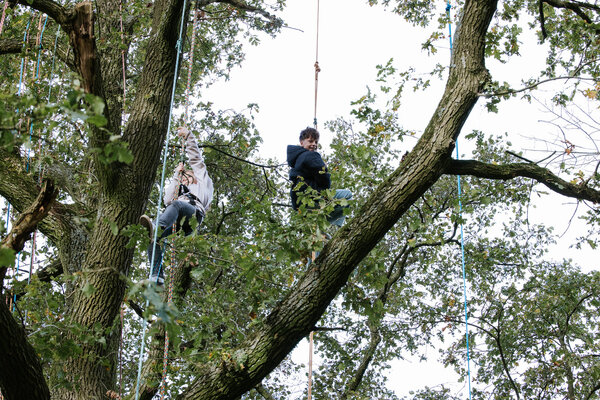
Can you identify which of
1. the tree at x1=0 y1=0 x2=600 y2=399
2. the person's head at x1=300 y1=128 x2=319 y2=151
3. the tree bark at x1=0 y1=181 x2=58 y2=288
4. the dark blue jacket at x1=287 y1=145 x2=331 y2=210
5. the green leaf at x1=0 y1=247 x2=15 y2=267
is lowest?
A: the green leaf at x1=0 y1=247 x2=15 y2=267

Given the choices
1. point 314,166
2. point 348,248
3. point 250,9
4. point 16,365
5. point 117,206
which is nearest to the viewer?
point 16,365

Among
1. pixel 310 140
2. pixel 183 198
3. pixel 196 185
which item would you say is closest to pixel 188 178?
pixel 196 185

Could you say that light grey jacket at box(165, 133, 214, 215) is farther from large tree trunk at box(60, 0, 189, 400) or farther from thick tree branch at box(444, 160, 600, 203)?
thick tree branch at box(444, 160, 600, 203)

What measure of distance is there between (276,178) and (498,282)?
400 centimetres

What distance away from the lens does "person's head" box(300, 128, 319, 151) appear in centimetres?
544

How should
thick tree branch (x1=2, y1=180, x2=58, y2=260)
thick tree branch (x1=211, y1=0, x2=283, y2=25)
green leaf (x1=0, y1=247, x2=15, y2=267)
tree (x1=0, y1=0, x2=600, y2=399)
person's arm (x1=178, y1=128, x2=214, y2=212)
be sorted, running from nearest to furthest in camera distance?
green leaf (x1=0, y1=247, x2=15, y2=267) < thick tree branch (x1=2, y1=180, x2=58, y2=260) < tree (x1=0, y1=0, x2=600, y2=399) < person's arm (x1=178, y1=128, x2=214, y2=212) < thick tree branch (x1=211, y1=0, x2=283, y2=25)

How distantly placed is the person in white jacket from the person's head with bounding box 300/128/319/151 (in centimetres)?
88

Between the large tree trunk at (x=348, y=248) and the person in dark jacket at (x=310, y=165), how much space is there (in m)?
1.07

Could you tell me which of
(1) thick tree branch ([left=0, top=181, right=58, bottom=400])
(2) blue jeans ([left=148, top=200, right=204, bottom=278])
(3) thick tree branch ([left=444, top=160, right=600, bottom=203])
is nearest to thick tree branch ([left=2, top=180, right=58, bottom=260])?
(1) thick tree branch ([left=0, top=181, right=58, bottom=400])

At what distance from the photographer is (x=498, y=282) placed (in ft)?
34.0

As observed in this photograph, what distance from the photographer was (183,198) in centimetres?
500

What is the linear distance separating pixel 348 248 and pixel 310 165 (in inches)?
60.1

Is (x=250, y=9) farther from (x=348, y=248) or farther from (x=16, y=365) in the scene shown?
(x=16, y=365)

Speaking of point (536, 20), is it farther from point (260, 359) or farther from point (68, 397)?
point (68, 397)
